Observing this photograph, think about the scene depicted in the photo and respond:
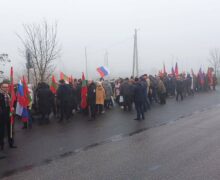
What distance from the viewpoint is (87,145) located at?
10047 millimetres

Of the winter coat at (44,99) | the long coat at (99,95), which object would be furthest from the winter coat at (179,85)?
the winter coat at (44,99)

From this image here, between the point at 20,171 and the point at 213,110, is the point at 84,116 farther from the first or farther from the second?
the point at 20,171

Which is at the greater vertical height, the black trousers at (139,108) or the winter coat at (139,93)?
the winter coat at (139,93)

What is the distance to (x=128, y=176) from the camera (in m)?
6.93

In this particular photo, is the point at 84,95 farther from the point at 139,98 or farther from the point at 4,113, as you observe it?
the point at 4,113

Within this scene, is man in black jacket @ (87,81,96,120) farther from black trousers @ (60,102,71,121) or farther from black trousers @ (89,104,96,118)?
black trousers @ (60,102,71,121)

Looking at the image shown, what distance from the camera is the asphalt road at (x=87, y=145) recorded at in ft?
25.0

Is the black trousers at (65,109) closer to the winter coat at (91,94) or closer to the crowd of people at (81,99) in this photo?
the crowd of people at (81,99)

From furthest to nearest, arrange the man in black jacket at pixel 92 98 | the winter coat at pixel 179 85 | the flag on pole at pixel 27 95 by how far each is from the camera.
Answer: the winter coat at pixel 179 85 < the man in black jacket at pixel 92 98 < the flag on pole at pixel 27 95

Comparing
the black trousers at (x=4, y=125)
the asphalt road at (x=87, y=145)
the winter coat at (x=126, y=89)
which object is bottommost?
the asphalt road at (x=87, y=145)

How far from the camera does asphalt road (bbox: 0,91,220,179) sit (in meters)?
7.61

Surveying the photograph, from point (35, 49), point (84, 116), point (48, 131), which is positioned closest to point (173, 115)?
point (84, 116)

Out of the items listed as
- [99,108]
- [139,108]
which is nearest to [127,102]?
[99,108]

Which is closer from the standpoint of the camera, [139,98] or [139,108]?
[139,98]
